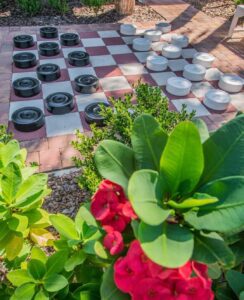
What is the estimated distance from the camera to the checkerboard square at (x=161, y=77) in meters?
4.22

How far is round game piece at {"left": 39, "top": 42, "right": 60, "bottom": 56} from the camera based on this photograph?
4.54 metres

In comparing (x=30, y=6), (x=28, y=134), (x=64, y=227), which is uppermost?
(x=64, y=227)

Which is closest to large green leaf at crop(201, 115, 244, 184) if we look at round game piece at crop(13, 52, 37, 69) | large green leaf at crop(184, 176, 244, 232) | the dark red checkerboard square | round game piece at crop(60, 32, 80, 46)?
large green leaf at crop(184, 176, 244, 232)

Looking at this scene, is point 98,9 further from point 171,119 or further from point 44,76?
point 171,119

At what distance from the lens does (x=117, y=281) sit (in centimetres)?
77

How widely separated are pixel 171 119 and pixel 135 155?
1096 mm

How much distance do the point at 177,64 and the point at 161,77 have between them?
1.70ft

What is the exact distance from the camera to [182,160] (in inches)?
30.2

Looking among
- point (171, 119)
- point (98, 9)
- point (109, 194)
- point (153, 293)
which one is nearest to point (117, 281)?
point (153, 293)

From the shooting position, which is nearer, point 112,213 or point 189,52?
point 112,213

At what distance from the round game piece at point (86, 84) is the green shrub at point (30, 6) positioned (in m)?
2.81

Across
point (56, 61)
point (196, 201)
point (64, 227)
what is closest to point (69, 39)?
point (56, 61)

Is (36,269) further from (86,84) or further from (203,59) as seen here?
(203,59)

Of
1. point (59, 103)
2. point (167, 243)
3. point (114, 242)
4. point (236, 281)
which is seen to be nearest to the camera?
point (167, 243)
